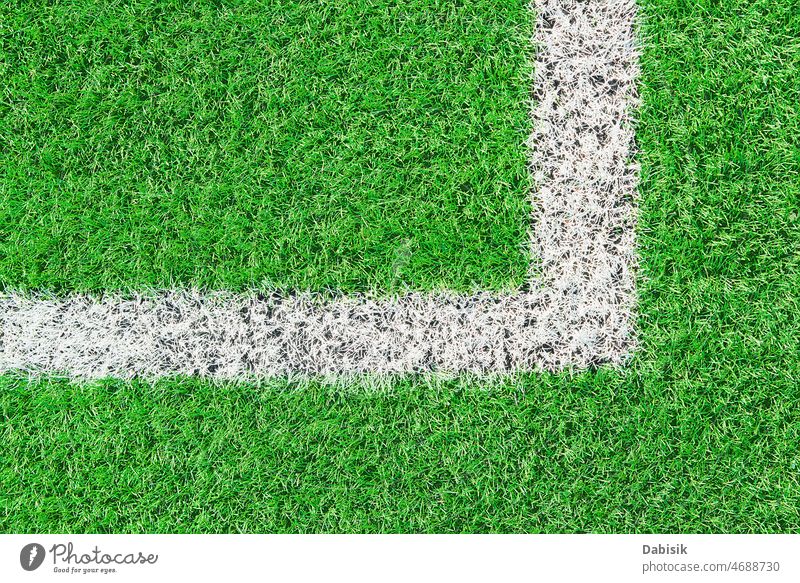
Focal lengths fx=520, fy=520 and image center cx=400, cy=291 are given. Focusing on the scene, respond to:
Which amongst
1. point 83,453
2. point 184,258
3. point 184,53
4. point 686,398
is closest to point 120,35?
point 184,53

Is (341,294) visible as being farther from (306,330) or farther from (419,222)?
(419,222)

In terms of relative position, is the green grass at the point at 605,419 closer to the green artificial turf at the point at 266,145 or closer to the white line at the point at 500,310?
the white line at the point at 500,310

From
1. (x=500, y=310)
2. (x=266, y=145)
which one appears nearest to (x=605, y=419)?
(x=500, y=310)
